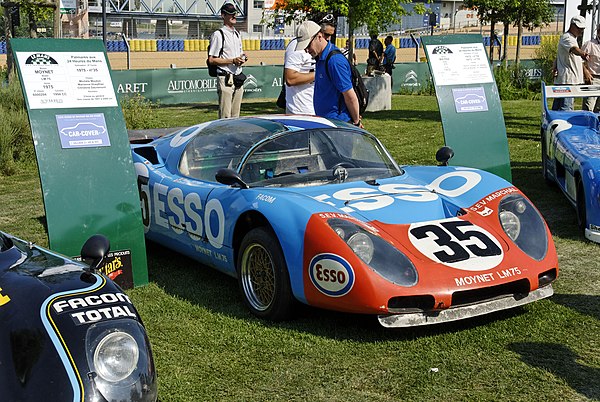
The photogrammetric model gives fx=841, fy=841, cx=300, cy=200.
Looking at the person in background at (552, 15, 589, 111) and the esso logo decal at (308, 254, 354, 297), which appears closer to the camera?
the esso logo decal at (308, 254, 354, 297)

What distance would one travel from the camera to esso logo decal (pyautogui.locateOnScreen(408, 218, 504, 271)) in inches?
184

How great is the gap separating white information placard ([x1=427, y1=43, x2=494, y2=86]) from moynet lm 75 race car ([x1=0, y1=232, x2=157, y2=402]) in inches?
216

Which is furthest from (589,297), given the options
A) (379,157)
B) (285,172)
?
(285,172)

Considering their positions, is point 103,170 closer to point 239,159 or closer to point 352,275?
point 239,159

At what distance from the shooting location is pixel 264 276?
5133 mm

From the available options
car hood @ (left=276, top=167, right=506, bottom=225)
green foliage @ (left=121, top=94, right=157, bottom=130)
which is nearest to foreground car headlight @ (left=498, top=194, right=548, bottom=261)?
car hood @ (left=276, top=167, right=506, bottom=225)

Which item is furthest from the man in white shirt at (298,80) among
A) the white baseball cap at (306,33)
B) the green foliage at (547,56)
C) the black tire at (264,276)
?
the green foliage at (547,56)

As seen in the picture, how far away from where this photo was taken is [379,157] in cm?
600

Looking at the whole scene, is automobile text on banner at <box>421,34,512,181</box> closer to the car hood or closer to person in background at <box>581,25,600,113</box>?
the car hood

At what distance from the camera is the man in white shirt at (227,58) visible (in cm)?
980

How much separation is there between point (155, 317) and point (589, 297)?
2776 millimetres

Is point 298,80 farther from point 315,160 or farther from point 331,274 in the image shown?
point 331,274

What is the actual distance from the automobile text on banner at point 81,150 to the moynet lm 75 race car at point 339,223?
46cm

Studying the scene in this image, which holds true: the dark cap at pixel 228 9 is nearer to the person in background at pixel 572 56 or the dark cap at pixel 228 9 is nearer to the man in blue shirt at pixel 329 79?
the man in blue shirt at pixel 329 79
